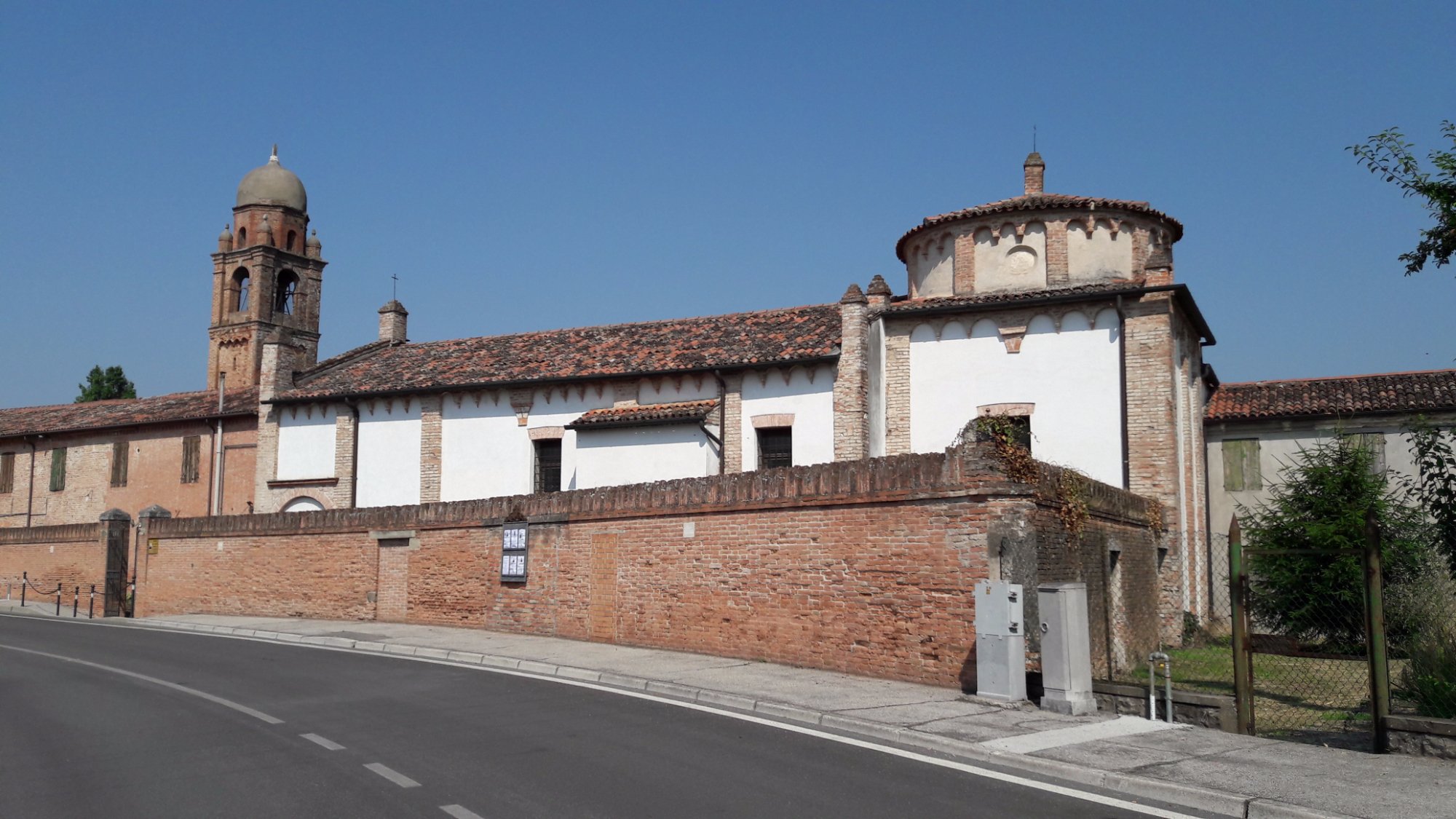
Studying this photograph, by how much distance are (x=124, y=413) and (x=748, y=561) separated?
33.3m

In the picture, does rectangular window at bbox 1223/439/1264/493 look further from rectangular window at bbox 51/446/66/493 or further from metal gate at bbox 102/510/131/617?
rectangular window at bbox 51/446/66/493

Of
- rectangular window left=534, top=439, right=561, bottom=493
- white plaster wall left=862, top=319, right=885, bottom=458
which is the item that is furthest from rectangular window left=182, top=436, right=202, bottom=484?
white plaster wall left=862, top=319, right=885, bottom=458

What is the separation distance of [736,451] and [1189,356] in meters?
10.6

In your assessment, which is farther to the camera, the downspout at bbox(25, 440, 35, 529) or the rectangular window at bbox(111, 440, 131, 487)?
the downspout at bbox(25, 440, 35, 529)

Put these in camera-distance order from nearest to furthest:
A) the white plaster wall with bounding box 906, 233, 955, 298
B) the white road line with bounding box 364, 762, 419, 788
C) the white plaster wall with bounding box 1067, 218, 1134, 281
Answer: the white road line with bounding box 364, 762, 419, 788 < the white plaster wall with bounding box 1067, 218, 1134, 281 < the white plaster wall with bounding box 906, 233, 955, 298

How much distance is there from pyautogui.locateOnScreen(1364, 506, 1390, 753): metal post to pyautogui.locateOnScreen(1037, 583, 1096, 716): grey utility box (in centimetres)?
268

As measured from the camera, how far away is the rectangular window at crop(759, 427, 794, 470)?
26188mm

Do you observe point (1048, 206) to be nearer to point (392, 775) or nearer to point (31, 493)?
point (392, 775)

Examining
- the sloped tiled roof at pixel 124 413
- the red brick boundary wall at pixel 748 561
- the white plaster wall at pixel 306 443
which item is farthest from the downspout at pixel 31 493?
the red brick boundary wall at pixel 748 561

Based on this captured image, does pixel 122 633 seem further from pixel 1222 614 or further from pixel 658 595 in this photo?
pixel 1222 614

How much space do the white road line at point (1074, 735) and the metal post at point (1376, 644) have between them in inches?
70.4

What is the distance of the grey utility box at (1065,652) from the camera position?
11.4 metres

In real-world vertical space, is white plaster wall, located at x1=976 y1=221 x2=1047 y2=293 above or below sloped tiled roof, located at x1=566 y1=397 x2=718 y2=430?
above

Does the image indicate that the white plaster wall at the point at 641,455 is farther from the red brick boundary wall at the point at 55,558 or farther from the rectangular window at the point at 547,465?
the red brick boundary wall at the point at 55,558
